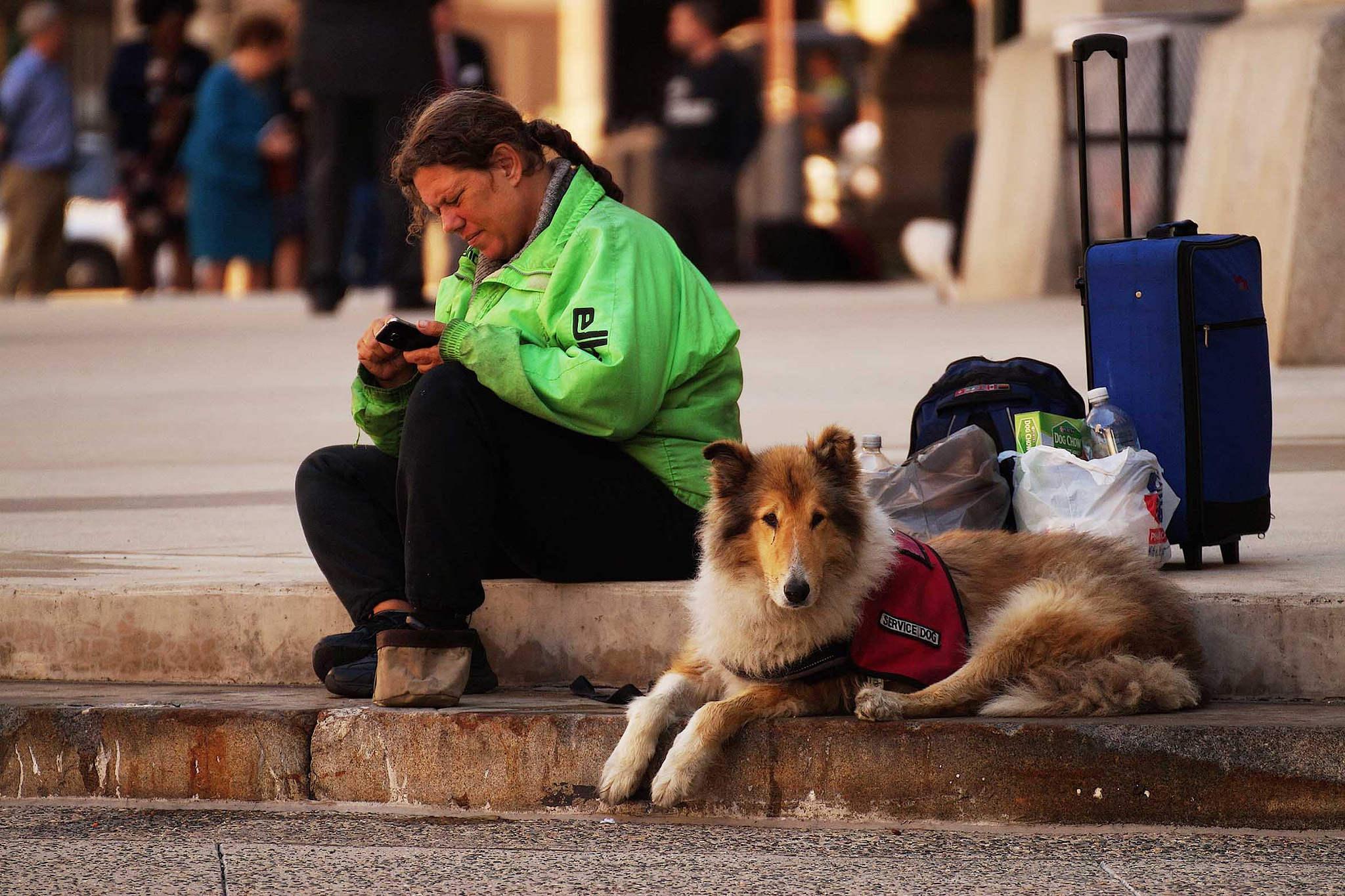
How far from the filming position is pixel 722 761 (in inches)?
169

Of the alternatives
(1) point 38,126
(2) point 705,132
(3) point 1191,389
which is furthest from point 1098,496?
(1) point 38,126

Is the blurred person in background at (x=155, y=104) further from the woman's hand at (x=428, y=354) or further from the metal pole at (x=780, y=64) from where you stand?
the woman's hand at (x=428, y=354)

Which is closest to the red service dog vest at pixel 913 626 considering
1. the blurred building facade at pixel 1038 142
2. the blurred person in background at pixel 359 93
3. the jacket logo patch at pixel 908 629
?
the jacket logo patch at pixel 908 629

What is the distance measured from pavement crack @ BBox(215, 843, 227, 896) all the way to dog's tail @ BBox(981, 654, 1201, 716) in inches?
65.6

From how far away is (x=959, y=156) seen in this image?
701 inches

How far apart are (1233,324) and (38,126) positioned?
13.8 m

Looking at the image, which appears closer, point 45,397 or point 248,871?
point 248,871

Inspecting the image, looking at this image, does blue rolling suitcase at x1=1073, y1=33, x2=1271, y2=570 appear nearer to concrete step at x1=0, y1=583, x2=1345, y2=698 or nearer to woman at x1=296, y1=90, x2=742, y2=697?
concrete step at x1=0, y1=583, x2=1345, y2=698

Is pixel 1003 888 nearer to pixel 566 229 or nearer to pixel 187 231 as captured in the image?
pixel 566 229

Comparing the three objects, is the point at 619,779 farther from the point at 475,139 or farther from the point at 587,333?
the point at 475,139

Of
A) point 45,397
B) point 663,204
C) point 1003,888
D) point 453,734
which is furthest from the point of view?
point 663,204

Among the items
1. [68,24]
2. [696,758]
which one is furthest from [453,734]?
[68,24]

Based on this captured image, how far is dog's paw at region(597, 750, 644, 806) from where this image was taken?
429 cm

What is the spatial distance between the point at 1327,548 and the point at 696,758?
2.06 m
